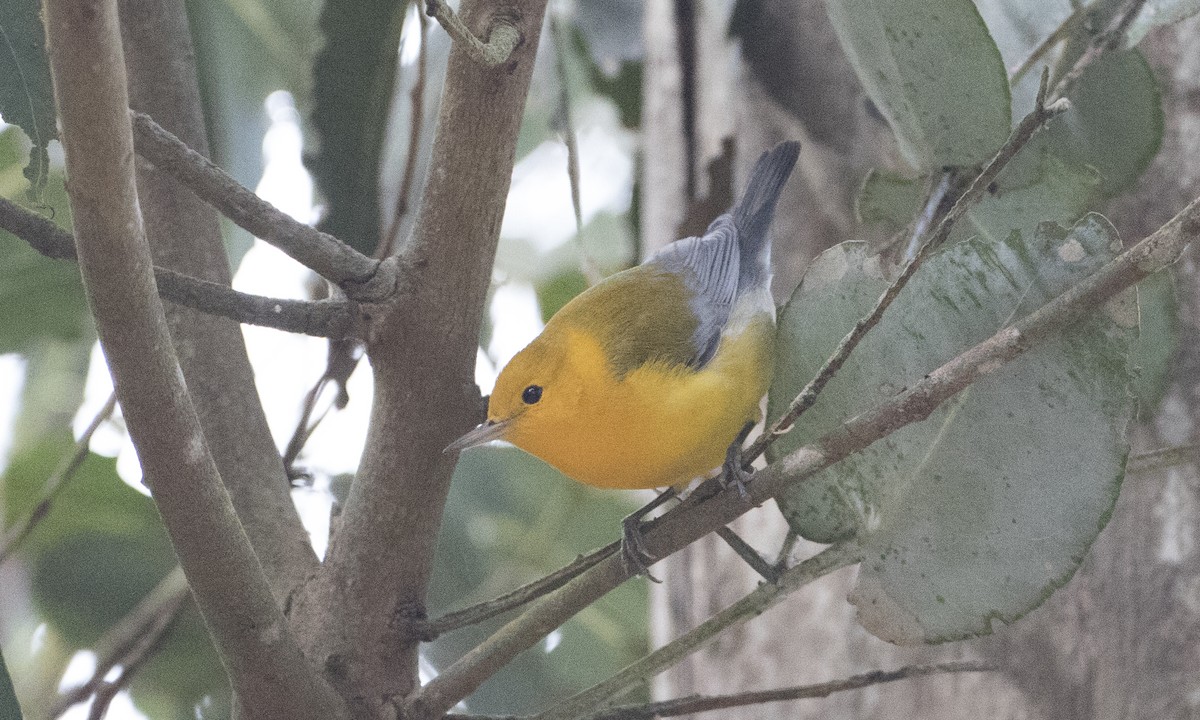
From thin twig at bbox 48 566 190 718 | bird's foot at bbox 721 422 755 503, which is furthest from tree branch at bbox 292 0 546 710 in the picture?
thin twig at bbox 48 566 190 718

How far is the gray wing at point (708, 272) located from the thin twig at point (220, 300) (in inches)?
34.9

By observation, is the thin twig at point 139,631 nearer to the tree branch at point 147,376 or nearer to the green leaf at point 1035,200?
the tree branch at point 147,376

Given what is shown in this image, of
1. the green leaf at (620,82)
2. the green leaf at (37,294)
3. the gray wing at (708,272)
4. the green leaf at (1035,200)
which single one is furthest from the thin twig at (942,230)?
the green leaf at (620,82)

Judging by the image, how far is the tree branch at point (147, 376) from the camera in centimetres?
81

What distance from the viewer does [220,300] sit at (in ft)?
3.97

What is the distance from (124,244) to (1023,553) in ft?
3.11

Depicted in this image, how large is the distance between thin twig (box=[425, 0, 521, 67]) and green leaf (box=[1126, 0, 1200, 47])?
0.98 meters

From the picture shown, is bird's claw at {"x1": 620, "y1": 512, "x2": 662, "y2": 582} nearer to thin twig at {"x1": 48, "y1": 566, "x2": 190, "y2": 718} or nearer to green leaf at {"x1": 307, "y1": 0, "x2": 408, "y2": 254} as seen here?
green leaf at {"x1": 307, "y1": 0, "x2": 408, "y2": 254}

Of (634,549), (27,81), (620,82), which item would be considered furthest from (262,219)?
(620,82)

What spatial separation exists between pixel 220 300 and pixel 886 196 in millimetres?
1112

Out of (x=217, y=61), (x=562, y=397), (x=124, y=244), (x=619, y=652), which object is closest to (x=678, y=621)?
(x=619, y=652)

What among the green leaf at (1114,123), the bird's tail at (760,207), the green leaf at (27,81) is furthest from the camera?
the bird's tail at (760,207)

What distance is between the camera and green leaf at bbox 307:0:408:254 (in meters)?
2.00

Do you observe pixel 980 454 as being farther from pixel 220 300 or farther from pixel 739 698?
pixel 220 300
